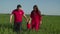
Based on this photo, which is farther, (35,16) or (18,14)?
(35,16)

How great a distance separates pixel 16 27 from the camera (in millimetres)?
15211

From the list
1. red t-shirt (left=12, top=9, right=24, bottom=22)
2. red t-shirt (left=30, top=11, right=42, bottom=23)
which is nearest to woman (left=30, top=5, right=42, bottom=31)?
red t-shirt (left=30, top=11, right=42, bottom=23)

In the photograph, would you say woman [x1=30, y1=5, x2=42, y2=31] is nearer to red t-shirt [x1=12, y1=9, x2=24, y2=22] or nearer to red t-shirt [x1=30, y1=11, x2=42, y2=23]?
red t-shirt [x1=30, y1=11, x2=42, y2=23]

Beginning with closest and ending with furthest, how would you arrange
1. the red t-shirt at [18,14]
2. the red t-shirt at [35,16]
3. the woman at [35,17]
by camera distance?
the red t-shirt at [18,14] → the woman at [35,17] → the red t-shirt at [35,16]

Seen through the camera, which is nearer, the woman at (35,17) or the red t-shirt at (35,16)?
the woman at (35,17)

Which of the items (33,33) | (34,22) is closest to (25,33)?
(33,33)

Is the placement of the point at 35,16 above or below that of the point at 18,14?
below

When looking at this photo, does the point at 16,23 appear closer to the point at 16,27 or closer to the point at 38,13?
the point at 16,27

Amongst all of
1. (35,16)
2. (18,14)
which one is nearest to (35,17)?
(35,16)

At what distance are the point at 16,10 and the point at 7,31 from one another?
394 centimetres

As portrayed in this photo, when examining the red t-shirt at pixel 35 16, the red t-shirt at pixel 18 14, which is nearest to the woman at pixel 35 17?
the red t-shirt at pixel 35 16

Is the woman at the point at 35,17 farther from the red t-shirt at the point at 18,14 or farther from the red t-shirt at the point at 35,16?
the red t-shirt at the point at 18,14

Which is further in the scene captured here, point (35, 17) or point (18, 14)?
point (35, 17)

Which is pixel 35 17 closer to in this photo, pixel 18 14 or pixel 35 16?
pixel 35 16
